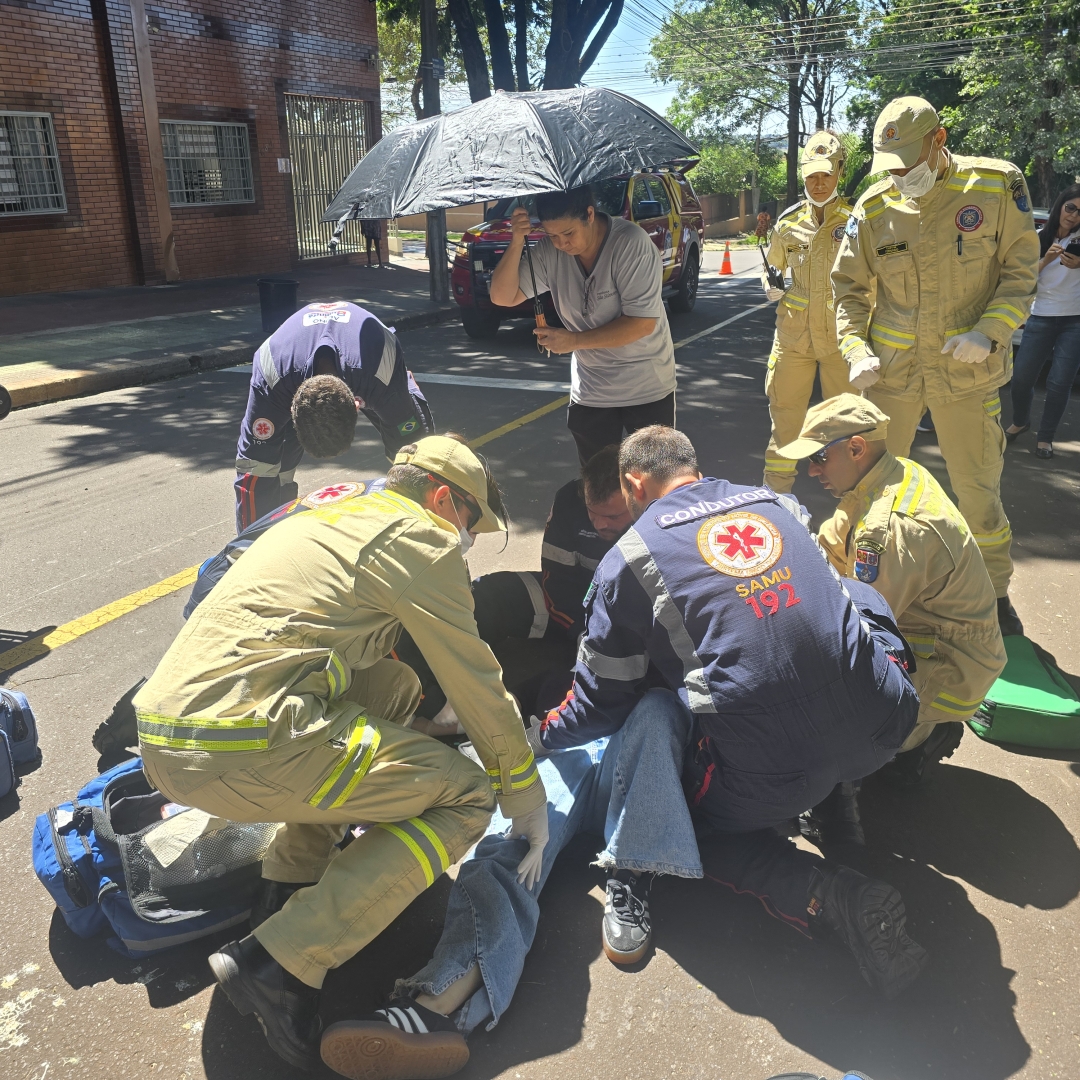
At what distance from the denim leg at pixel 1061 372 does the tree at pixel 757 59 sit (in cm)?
3200

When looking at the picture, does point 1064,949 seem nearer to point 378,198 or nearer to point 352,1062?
point 352,1062

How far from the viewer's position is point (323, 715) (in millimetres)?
2211

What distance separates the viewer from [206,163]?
55.4 ft

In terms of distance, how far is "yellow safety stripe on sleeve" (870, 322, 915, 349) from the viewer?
407cm

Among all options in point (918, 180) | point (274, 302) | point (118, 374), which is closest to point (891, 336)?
point (918, 180)

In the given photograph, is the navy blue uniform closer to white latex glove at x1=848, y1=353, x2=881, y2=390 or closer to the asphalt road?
the asphalt road

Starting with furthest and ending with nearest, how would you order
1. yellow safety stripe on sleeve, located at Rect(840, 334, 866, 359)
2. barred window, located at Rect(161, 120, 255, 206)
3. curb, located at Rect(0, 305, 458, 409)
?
barred window, located at Rect(161, 120, 255, 206) → curb, located at Rect(0, 305, 458, 409) → yellow safety stripe on sleeve, located at Rect(840, 334, 866, 359)

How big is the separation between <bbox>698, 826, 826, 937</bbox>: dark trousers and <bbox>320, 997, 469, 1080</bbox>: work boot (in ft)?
2.81

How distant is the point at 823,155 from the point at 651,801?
3.82 metres

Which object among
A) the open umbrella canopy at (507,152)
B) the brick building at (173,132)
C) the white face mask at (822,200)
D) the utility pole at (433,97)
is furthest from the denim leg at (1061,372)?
the brick building at (173,132)

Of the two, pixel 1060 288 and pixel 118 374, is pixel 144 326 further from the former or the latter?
pixel 1060 288

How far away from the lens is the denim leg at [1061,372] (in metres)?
6.59

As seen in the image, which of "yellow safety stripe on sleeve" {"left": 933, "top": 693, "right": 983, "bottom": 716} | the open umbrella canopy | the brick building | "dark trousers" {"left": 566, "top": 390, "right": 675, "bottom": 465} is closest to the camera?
"yellow safety stripe on sleeve" {"left": 933, "top": 693, "right": 983, "bottom": 716}

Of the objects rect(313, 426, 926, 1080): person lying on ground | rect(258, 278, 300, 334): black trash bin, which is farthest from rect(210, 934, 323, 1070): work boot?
rect(258, 278, 300, 334): black trash bin
